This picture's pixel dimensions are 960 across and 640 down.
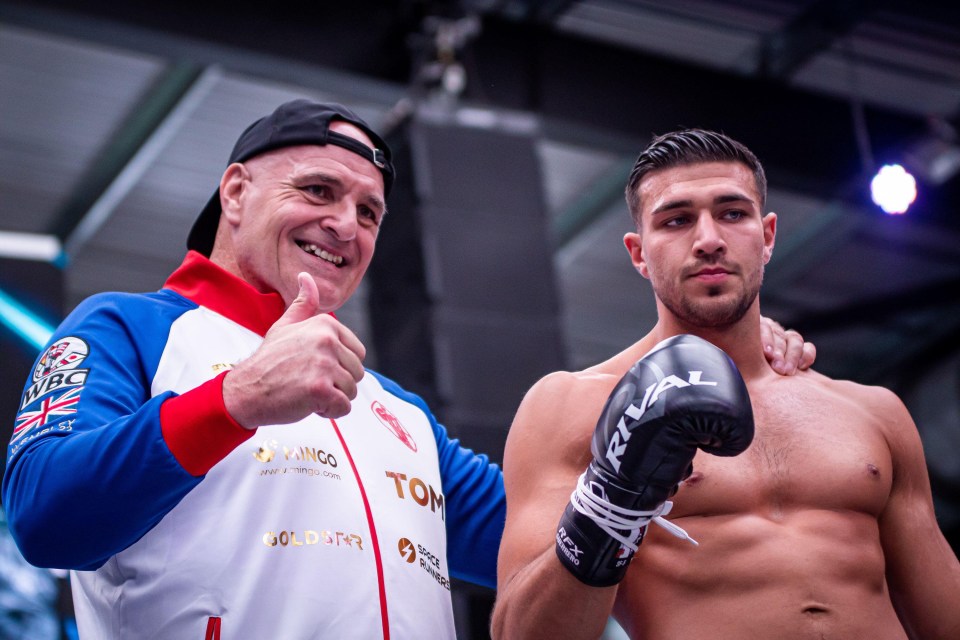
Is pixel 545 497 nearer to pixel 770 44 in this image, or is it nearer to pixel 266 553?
pixel 266 553

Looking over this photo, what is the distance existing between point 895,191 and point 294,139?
3.62 m

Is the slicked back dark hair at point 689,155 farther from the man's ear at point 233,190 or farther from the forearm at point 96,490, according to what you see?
the forearm at point 96,490

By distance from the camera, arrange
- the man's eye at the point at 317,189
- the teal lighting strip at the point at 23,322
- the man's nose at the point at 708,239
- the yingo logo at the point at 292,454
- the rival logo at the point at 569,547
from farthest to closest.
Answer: the teal lighting strip at the point at 23,322 → the man's eye at the point at 317,189 → the man's nose at the point at 708,239 → the yingo logo at the point at 292,454 → the rival logo at the point at 569,547

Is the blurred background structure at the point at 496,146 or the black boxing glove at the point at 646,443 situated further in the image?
the blurred background structure at the point at 496,146

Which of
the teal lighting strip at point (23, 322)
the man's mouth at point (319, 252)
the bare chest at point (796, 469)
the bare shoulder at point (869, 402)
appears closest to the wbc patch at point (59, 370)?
the man's mouth at point (319, 252)

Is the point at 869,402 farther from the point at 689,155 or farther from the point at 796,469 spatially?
the point at 689,155

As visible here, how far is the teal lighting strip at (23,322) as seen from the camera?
3789 mm

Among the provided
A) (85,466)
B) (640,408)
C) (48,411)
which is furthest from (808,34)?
(85,466)

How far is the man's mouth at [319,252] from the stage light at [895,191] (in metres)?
3.60

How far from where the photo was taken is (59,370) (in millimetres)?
2037

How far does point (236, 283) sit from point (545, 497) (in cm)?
77

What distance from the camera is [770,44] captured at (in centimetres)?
659

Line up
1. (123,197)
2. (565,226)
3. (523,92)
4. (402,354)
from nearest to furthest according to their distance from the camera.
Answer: (402,354) → (523,92) → (123,197) → (565,226)

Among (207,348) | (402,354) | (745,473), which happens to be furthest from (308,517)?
(402,354)
